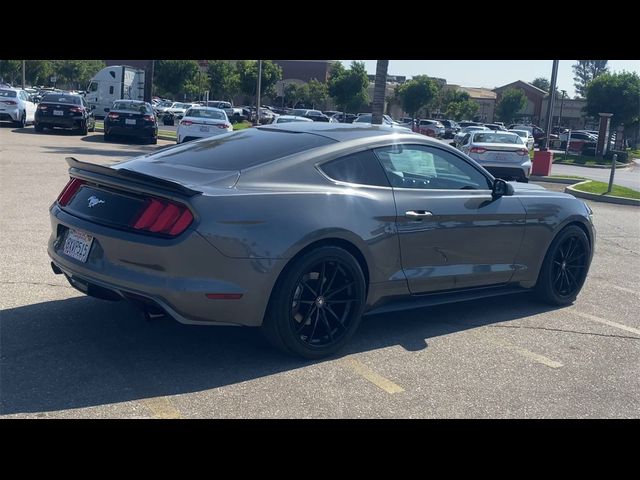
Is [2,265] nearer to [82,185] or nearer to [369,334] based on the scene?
[82,185]

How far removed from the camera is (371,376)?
183 inches

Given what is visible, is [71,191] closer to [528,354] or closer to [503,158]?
[528,354]

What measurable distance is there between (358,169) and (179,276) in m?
1.61

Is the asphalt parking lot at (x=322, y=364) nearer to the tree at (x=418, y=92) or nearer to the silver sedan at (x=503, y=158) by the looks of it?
the silver sedan at (x=503, y=158)

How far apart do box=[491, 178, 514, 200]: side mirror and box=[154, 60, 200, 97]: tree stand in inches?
2238

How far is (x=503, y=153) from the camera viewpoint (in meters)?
17.5

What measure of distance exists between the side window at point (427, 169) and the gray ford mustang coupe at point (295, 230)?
0.01 metres

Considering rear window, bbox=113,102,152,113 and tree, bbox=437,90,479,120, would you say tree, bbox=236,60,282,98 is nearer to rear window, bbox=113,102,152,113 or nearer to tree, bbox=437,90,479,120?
tree, bbox=437,90,479,120

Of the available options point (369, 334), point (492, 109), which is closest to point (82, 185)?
point (369, 334)

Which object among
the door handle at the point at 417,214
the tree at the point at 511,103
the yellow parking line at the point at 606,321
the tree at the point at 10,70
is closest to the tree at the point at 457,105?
the tree at the point at 511,103

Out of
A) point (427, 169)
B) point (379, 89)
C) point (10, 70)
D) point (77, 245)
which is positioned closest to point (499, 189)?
point (427, 169)

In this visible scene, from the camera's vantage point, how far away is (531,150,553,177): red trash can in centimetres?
2400

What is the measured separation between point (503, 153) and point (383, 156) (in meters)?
12.8

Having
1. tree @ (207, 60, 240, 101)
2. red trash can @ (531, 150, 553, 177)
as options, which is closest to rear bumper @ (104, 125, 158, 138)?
red trash can @ (531, 150, 553, 177)
